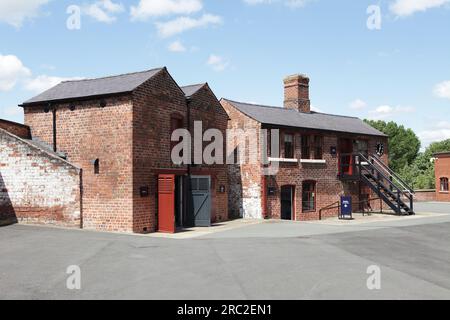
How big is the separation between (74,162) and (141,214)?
3.64 meters

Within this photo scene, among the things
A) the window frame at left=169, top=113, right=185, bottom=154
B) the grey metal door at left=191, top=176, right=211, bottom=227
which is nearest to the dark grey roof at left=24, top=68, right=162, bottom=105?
the window frame at left=169, top=113, right=185, bottom=154

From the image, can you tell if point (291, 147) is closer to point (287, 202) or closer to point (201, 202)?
point (287, 202)

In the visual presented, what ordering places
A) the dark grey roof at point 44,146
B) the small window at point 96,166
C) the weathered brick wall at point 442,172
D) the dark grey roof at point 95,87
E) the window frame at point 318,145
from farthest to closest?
1. the weathered brick wall at point 442,172
2. the window frame at point 318,145
3. the dark grey roof at point 44,146
4. the dark grey roof at point 95,87
5. the small window at point 96,166

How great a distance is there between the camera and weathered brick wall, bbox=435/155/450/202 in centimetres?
3797

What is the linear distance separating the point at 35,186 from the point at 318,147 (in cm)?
1566

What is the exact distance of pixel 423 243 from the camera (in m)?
14.4

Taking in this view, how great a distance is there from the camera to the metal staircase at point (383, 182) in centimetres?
2531

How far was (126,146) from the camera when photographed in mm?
16641

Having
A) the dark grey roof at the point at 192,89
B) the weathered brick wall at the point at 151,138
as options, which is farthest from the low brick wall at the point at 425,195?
the weathered brick wall at the point at 151,138

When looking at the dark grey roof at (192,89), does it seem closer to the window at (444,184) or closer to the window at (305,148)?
the window at (305,148)

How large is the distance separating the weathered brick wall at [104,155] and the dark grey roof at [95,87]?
43 centimetres

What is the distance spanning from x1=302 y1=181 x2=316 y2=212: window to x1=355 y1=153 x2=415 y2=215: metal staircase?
350cm

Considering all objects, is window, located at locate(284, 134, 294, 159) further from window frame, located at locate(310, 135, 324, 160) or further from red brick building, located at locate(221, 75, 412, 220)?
window frame, located at locate(310, 135, 324, 160)
